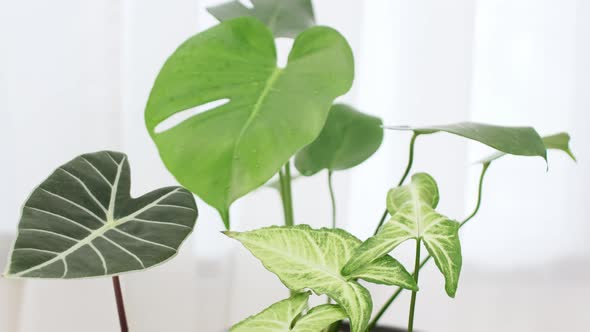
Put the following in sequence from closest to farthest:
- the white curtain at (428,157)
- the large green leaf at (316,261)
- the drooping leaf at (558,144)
Result: the large green leaf at (316,261), the drooping leaf at (558,144), the white curtain at (428,157)

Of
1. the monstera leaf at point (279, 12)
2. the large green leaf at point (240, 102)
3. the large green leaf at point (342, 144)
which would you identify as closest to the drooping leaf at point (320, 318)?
the large green leaf at point (240, 102)

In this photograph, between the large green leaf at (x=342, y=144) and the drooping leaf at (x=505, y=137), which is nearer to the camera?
the drooping leaf at (x=505, y=137)

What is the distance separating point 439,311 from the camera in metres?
1.22

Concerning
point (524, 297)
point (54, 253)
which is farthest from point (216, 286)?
point (54, 253)

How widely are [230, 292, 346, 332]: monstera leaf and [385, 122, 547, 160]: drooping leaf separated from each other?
0.63 ft

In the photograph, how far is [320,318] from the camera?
0.58 meters

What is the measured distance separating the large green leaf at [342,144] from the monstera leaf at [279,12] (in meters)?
0.13

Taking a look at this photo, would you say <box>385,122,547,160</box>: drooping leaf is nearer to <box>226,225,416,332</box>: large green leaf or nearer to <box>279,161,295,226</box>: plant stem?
<box>226,225,416,332</box>: large green leaf

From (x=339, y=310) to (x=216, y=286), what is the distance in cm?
65

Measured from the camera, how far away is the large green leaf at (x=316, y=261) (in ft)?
1.84

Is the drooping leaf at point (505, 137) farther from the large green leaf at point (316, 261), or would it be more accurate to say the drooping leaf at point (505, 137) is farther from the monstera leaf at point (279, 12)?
the monstera leaf at point (279, 12)

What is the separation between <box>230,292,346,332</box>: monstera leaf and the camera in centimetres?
57

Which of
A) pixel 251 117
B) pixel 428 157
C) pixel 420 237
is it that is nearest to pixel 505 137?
pixel 420 237

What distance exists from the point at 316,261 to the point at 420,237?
93 millimetres
